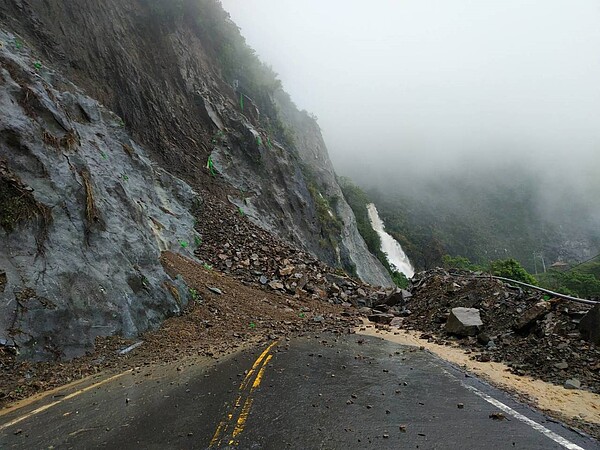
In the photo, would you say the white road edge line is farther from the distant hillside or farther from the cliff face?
the distant hillside

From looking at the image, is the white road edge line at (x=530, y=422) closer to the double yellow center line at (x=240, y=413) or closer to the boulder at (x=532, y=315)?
the double yellow center line at (x=240, y=413)

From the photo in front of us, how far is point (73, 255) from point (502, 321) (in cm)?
1088

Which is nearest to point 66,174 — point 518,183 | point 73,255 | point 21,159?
point 21,159

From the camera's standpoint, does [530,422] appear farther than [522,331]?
No

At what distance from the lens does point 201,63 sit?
1134 inches

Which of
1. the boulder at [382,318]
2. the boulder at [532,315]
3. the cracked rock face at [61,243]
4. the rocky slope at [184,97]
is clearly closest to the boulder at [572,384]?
the boulder at [532,315]

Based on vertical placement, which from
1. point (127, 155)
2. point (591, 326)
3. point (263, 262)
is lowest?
point (263, 262)

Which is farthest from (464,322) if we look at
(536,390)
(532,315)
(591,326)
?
(536,390)

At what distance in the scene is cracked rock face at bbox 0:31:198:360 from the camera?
777 cm

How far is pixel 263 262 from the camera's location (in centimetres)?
1855

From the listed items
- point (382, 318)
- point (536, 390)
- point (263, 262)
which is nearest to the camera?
point (536, 390)

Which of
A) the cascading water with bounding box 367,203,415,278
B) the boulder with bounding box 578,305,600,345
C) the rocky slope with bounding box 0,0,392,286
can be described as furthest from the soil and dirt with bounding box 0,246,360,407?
the cascading water with bounding box 367,203,415,278

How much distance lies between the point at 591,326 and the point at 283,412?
6077 millimetres

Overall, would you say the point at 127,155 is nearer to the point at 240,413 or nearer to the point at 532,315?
the point at 240,413
